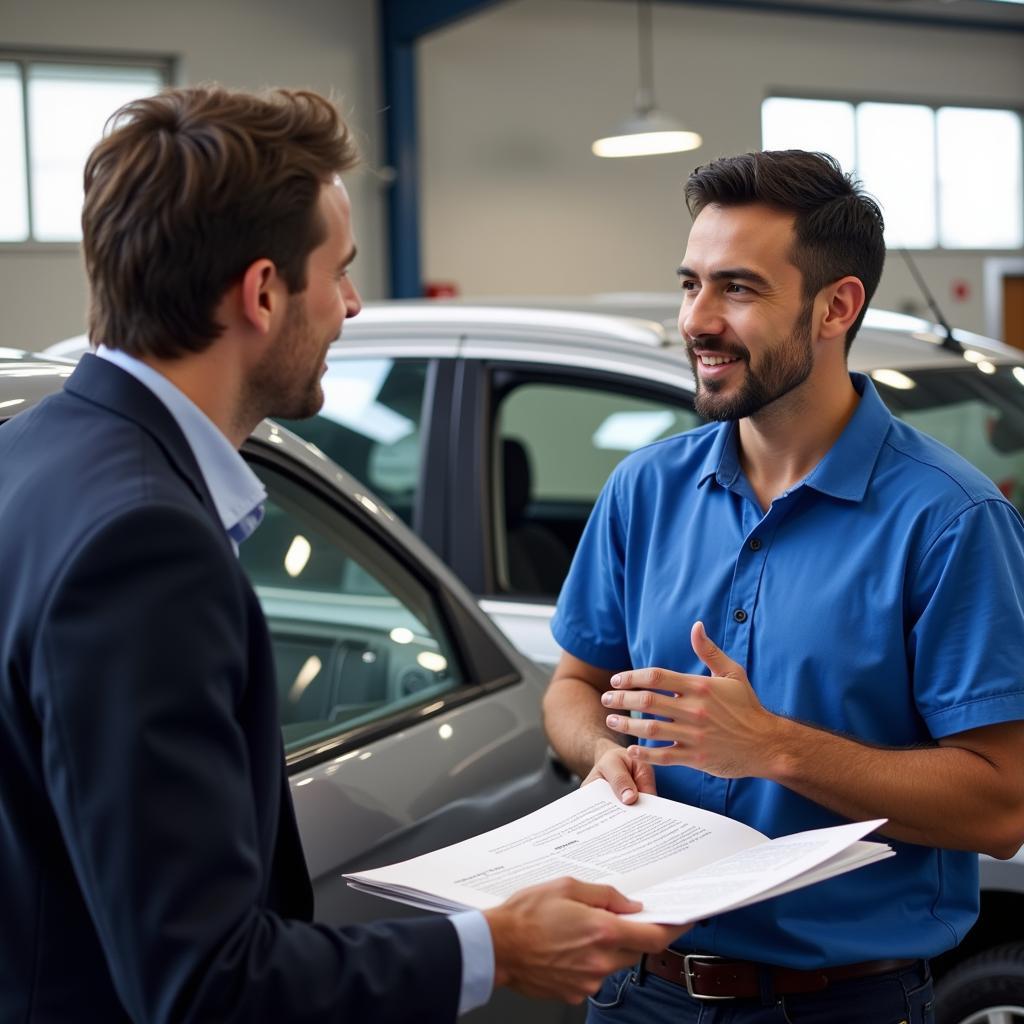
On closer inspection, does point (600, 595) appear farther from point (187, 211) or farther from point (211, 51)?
point (211, 51)

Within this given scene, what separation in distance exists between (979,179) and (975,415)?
1135cm

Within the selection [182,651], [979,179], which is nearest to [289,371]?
[182,651]

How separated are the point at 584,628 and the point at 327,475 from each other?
1.86 ft

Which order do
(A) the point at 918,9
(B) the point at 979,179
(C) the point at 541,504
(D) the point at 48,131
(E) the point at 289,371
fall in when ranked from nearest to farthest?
(E) the point at 289,371 → (C) the point at 541,504 → (D) the point at 48,131 → (A) the point at 918,9 → (B) the point at 979,179

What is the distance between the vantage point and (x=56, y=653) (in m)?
1.05

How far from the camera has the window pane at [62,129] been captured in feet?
30.0

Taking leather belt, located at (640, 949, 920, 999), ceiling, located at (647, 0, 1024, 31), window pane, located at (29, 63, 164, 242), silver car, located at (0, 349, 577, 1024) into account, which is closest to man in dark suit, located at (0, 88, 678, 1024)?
leather belt, located at (640, 949, 920, 999)

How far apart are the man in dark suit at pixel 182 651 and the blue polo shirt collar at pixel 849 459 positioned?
61 cm

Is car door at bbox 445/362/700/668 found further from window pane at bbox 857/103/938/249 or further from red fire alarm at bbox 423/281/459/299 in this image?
window pane at bbox 857/103/938/249

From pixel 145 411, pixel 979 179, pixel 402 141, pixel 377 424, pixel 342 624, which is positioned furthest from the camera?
pixel 979 179

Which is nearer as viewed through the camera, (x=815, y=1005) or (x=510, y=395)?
(x=815, y=1005)

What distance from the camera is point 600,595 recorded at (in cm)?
196

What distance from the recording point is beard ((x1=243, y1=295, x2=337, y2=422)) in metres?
1.30

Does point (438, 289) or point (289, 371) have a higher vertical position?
point (438, 289)
